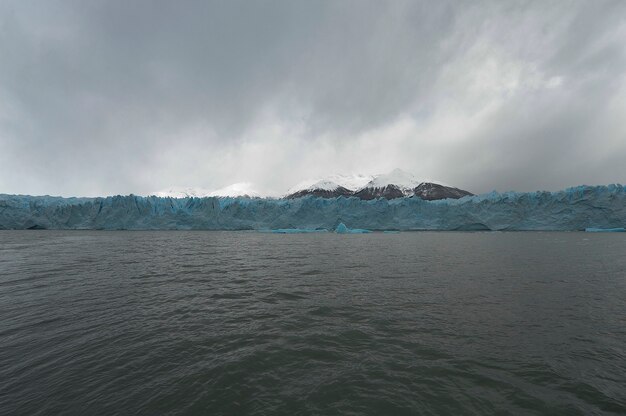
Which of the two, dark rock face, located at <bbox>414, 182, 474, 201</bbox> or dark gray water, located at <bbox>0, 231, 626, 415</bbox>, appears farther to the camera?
dark rock face, located at <bbox>414, 182, 474, 201</bbox>

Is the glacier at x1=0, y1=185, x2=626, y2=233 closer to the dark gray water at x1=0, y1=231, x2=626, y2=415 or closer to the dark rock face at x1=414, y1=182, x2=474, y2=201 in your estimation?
the dark gray water at x1=0, y1=231, x2=626, y2=415

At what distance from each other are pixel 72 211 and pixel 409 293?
67870 millimetres

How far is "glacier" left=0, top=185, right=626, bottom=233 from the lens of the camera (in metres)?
51.7

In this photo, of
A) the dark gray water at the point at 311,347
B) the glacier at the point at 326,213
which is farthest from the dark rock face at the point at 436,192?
the dark gray water at the point at 311,347

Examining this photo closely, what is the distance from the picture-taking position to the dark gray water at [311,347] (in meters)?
3.89

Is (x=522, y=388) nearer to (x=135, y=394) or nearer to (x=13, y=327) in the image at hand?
(x=135, y=394)

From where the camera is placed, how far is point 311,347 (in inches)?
215

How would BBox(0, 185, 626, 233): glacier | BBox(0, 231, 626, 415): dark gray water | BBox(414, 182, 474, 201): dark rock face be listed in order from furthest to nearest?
BBox(414, 182, 474, 201): dark rock face
BBox(0, 185, 626, 233): glacier
BBox(0, 231, 626, 415): dark gray water

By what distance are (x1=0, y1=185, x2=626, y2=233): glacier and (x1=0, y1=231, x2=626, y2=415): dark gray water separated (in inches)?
1873

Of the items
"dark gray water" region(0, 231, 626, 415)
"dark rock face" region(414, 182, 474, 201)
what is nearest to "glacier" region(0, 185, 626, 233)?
"dark gray water" region(0, 231, 626, 415)

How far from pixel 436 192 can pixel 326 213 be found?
146 m

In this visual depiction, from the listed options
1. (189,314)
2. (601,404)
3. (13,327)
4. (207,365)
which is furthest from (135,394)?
(601,404)

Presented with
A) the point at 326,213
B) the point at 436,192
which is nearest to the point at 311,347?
the point at 326,213

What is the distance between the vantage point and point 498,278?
11.9m
